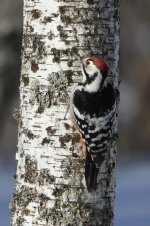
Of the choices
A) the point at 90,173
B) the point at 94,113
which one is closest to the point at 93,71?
the point at 94,113

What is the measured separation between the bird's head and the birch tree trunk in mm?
37

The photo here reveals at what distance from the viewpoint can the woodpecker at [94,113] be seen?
17.2ft

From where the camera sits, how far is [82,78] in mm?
5258

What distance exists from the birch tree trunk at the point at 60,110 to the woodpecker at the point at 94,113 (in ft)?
0.12

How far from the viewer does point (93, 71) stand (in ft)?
17.3

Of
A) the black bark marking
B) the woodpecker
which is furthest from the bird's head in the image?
the black bark marking

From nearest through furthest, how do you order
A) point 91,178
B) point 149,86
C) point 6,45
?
point 91,178, point 6,45, point 149,86

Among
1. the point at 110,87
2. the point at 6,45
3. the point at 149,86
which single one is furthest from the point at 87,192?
the point at 149,86

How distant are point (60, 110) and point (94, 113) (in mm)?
159

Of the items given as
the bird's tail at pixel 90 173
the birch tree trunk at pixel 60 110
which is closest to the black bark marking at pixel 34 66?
the birch tree trunk at pixel 60 110

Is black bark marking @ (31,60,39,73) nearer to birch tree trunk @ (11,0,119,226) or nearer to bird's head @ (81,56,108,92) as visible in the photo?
birch tree trunk @ (11,0,119,226)

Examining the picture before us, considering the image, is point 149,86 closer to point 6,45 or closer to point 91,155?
point 6,45

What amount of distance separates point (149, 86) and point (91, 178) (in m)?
13.8

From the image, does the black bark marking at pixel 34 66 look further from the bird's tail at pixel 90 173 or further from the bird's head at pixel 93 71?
the bird's tail at pixel 90 173
